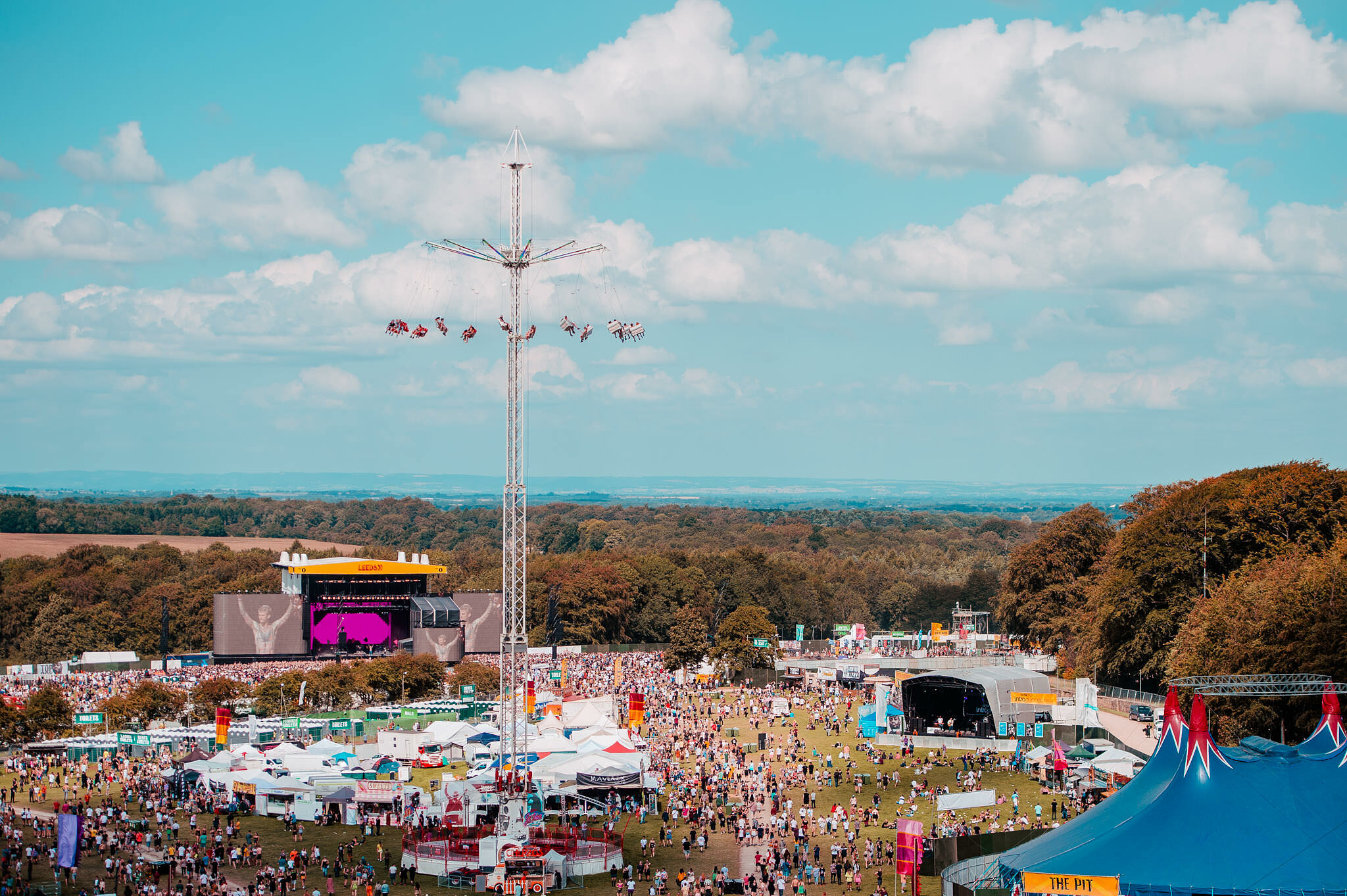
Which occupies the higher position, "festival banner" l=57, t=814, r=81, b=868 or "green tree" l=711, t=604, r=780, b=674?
"festival banner" l=57, t=814, r=81, b=868

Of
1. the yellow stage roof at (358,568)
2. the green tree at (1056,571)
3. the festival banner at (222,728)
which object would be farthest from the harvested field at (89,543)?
the festival banner at (222,728)

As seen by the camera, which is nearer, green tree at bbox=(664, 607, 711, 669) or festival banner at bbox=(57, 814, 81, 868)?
festival banner at bbox=(57, 814, 81, 868)

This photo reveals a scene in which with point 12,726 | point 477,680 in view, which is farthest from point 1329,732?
point 477,680

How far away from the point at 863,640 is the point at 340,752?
164ft

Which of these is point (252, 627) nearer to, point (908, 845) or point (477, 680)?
point (477, 680)

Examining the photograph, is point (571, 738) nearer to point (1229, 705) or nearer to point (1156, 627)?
point (1229, 705)

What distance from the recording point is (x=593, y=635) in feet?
299

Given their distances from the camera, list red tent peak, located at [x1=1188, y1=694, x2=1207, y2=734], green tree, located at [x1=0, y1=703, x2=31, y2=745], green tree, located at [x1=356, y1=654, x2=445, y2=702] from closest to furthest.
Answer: red tent peak, located at [x1=1188, y1=694, x2=1207, y2=734], green tree, located at [x1=0, y1=703, x2=31, y2=745], green tree, located at [x1=356, y1=654, x2=445, y2=702]

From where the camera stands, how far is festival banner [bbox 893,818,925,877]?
27.9m

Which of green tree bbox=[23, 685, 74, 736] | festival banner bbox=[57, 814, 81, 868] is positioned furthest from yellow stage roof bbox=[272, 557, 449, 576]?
festival banner bbox=[57, 814, 81, 868]

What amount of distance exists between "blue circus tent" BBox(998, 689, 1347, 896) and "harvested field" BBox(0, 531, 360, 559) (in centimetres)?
13215

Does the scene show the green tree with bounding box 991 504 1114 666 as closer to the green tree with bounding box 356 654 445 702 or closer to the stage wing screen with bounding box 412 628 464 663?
the stage wing screen with bounding box 412 628 464 663

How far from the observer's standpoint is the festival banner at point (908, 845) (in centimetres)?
2794

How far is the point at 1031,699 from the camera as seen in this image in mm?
50219
